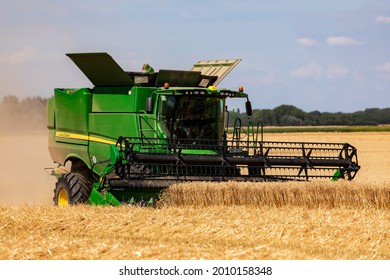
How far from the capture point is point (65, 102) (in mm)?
12953

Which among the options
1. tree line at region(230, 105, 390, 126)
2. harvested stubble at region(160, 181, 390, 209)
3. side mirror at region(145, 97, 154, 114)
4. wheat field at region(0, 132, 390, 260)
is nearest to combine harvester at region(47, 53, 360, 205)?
side mirror at region(145, 97, 154, 114)

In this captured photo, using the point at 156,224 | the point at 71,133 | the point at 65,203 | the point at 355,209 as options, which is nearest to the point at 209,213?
the point at 156,224

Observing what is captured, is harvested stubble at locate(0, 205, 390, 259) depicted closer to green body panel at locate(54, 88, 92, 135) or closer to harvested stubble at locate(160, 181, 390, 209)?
harvested stubble at locate(160, 181, 390, 209)

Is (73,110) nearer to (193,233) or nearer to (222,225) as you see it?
(222,225)

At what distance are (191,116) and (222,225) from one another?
10.7 feet

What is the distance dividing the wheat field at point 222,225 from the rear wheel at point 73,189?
30.3 inches

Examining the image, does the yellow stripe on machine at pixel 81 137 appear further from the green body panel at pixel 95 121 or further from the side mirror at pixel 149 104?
the side mirror at pixel 149 104

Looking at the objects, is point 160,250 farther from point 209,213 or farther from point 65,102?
point 65,102

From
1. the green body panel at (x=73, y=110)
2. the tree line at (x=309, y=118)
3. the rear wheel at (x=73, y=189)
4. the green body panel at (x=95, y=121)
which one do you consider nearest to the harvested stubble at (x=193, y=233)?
the rear wheel at (x=73, y=189)

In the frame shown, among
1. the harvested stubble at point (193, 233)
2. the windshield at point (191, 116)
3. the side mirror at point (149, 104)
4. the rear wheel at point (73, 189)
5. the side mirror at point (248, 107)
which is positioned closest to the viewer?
the harvested stubble at point (193, 233)

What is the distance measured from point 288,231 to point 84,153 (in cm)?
482

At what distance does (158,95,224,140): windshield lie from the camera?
11.6 metres

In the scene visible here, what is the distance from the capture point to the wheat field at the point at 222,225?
6801 mm

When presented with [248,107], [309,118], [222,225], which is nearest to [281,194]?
[222,225]
